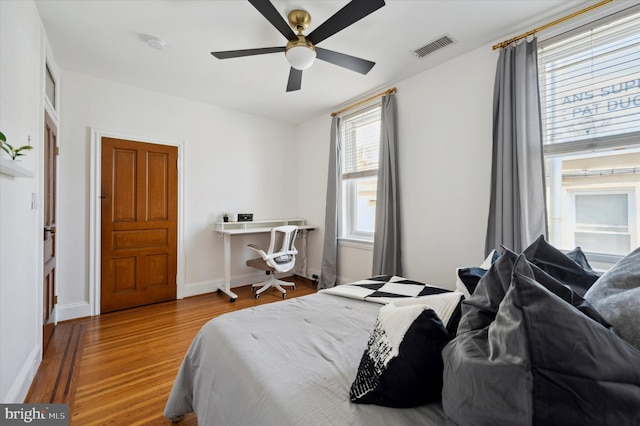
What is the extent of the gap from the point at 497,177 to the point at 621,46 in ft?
3.55

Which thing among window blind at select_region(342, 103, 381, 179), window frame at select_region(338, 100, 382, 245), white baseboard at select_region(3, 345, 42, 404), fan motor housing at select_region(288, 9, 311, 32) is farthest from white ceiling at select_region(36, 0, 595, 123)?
white baseboard at select_region(3, 345, 42, 404)

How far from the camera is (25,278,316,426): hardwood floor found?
1619 millimetres

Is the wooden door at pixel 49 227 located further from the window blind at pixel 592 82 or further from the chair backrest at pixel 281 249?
the window blind at pixel 592 82

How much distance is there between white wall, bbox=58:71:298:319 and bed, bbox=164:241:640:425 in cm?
249

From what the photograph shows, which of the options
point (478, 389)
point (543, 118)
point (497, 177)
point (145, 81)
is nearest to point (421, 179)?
point (497, 177)

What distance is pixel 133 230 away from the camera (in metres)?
3.28

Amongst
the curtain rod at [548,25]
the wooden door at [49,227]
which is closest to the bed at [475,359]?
the curtain rod at [548,25]

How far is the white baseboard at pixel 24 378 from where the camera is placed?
151cm

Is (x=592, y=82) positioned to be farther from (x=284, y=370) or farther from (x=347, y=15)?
(x=284, y=370)

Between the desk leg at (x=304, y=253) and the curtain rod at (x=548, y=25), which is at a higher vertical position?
the curtain rod at (x=548, y=25)

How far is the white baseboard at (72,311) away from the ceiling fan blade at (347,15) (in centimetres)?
356

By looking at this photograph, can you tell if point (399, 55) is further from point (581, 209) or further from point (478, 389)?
point (478, 389)

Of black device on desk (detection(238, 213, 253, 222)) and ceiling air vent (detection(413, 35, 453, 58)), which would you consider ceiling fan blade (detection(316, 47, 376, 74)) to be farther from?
black device on desk (detection(238, 213, 253, 222))
